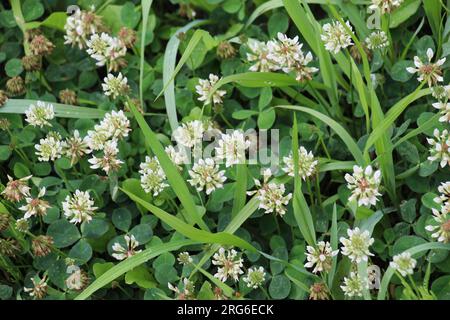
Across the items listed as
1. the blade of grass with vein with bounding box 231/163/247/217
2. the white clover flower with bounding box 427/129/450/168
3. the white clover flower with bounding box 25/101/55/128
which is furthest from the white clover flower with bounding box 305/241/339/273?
the white clover flower with bounding box 25/101/55/128

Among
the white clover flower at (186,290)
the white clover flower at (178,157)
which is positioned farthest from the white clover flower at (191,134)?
the white clover flower at (186,290)

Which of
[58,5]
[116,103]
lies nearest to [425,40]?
[116,103]

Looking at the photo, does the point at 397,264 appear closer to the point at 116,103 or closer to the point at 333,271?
the point at 333,271

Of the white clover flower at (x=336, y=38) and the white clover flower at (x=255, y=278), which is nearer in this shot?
the white clover flower at (x=255, y=278)

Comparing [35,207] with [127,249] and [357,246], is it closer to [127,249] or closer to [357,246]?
[127,249]

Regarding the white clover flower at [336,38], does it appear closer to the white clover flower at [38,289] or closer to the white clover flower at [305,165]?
the white clover flower at [305,165]

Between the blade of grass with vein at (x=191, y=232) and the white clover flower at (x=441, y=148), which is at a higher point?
the white clover flower at (x=441, y=148)
